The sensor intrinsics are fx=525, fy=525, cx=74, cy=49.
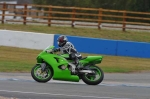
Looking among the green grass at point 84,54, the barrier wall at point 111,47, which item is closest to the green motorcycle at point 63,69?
the green grass at point 84,54

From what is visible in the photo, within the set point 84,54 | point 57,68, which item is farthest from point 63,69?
point 84,54

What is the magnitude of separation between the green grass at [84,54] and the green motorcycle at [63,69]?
4.50m

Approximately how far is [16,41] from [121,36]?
8.58 metres

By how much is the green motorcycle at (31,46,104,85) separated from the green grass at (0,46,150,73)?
4.50 meters

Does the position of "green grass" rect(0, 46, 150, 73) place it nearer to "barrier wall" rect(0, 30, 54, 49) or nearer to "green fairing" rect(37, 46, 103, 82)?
"barrier wall" rect(0, 30, 54, 49)

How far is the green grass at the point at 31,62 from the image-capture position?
20.6 metres

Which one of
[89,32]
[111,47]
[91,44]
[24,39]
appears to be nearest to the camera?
[111,47]

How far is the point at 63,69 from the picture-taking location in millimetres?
14898

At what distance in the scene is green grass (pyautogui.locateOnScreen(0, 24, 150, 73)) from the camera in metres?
21.2

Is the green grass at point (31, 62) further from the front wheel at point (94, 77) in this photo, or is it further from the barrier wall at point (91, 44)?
the front wheel at point (94, 77)

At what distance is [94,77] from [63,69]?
93 centimetres

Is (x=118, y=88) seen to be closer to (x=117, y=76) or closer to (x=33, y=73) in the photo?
(x=33, y=73)

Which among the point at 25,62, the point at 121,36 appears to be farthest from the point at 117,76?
the point at 121,36

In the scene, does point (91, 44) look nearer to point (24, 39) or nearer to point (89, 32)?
point (24, 39)
